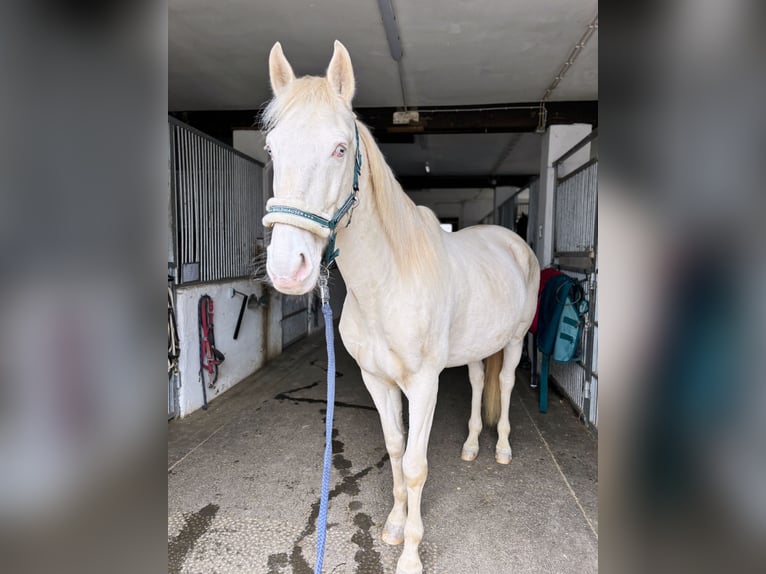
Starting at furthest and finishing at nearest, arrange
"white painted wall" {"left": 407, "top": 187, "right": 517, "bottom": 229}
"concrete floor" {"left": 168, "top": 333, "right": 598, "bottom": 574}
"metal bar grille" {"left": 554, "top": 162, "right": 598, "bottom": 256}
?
"white painted wall" {"left": 407, "top": 187, "right": 517, "bottom": 229} < "metal bar grille" {"left": 554, "top": 162, "right": 598, "bottom": 256} < "concrete floor" {"left": 168, "top": 333, "right": 598, "bottom": 574}

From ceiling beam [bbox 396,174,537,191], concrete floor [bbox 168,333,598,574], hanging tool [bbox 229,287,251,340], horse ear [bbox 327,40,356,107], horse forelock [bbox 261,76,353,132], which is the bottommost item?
concrete floor [bbox 168,333,598,574]

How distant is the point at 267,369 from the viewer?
4070 mm

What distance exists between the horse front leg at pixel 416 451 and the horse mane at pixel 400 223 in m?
0.42

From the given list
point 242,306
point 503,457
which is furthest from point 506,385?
point 242,306

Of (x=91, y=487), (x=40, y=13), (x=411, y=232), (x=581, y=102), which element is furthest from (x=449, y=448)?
(x=581, y=102)

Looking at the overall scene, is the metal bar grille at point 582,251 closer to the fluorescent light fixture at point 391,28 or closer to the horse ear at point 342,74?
the fluorescent light fixture at point 391,28

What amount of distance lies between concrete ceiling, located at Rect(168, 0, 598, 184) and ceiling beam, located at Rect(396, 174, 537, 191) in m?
4.90

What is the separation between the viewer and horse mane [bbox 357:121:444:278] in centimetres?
122

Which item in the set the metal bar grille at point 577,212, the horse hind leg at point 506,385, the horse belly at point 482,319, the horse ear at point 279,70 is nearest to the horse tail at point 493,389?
the horse hind leg at point 506,385

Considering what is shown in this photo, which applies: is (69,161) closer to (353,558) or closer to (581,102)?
(353,558)

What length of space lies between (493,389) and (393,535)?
1.17 metres

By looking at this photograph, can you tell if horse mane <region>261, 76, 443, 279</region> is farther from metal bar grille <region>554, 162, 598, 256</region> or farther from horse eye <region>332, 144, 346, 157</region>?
metal bar grille <region>554, 162, 598, 256</region>

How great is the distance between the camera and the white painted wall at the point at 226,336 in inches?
113

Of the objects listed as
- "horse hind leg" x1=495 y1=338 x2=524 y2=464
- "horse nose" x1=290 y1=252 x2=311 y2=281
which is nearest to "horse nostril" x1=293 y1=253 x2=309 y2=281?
"horse nose" x1=290 y1=252 x2=311 y2=281
